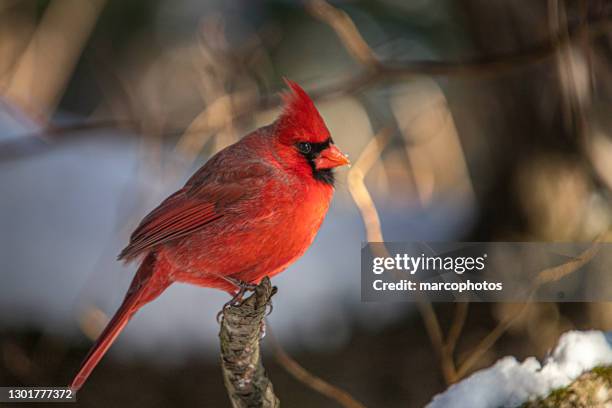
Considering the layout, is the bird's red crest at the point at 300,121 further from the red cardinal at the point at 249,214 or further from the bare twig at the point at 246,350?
the bare twig at the point at 246,350

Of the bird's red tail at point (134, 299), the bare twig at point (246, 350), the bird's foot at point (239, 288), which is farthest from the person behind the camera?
the bird's red tail at point (134, 299)

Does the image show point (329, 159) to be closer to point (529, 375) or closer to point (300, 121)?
point (300, 121)

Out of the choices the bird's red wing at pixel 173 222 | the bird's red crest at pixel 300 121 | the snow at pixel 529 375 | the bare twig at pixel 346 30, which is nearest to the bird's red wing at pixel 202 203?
the bird's red wing at pixel 173 222

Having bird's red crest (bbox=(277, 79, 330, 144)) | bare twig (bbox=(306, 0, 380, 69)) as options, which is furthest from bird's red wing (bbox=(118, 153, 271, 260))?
bare twig (bbox=(306, 0, 380, 69))

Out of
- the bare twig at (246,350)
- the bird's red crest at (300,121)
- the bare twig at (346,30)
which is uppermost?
the bare twig at (346,30)

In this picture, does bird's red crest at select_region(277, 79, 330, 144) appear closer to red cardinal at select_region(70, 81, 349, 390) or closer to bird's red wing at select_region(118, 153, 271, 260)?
red cardinal at select_region(70, 81, 349, 390)

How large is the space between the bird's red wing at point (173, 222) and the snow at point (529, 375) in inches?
38.1

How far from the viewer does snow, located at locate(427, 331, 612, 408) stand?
2.71 meters

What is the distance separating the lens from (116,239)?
9.19ft

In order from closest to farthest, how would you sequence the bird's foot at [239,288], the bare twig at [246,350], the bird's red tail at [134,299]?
the bare twig at [246,350]
the bird's foot at [239,288]
the bird's red tail at [134,299]

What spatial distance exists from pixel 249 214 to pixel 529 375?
3.41 ft

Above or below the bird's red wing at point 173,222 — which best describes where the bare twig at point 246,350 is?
below

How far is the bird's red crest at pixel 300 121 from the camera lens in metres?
2.55

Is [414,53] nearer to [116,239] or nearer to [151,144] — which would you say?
[151,144]
